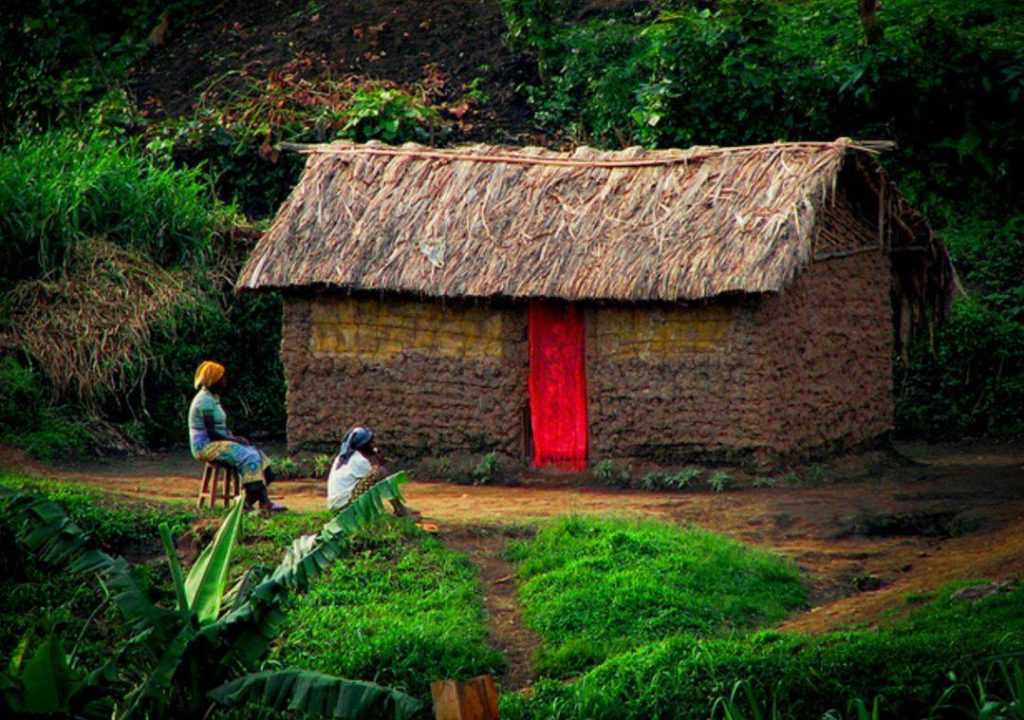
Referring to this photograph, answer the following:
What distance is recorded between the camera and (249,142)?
2111cm

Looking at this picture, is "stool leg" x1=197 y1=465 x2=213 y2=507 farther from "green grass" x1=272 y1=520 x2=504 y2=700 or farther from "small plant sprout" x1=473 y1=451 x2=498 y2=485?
"small plant sprout" x1=473 y1=451 x2=498 y2=485

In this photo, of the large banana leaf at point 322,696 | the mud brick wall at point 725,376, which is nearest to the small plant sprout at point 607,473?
the mud brick wall at point 725,376

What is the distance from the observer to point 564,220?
602 inches

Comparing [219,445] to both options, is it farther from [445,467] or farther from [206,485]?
[445,467]

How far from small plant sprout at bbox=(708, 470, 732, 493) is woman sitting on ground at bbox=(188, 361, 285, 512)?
3546mm

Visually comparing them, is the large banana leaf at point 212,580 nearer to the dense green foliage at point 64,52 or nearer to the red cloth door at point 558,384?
the red cloth door at point 558,384

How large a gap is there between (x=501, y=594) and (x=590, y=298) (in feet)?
12.6


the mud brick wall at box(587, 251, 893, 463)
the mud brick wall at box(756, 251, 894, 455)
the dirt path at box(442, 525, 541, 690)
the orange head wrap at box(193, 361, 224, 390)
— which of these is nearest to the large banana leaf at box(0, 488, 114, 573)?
the dirt path at box(442, 525, 541, 690)

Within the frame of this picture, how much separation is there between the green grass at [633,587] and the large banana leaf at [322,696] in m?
1.97

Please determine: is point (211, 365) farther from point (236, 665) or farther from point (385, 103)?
point (385, 103)

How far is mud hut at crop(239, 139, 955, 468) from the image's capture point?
14.5 m

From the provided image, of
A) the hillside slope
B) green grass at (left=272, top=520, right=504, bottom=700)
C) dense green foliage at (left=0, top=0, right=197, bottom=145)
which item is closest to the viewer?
green grass at (left=272, top=520, right=504, bottom=700)

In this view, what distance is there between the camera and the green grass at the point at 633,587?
34.0 feet

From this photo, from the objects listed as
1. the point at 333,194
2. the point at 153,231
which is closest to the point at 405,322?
the point at 333,194
